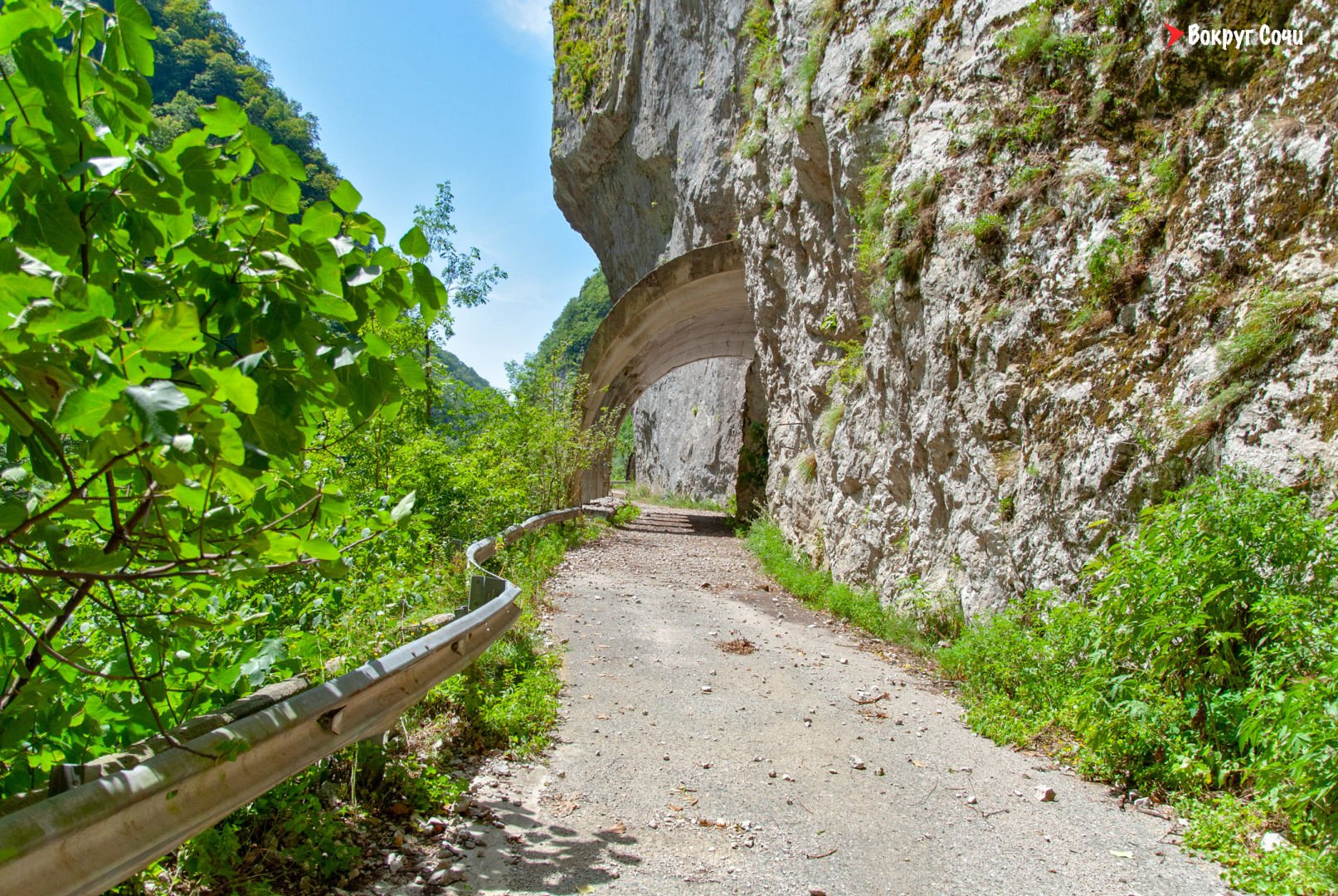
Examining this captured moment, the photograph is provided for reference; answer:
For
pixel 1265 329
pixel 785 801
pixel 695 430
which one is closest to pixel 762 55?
pixel 1265 329

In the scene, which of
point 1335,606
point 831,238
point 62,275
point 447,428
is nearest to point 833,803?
point 1335,606

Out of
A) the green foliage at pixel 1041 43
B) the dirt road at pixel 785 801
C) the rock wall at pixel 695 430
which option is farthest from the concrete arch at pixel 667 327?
the dirt road at pixel 785 801

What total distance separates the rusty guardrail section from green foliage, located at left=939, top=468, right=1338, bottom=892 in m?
3.26

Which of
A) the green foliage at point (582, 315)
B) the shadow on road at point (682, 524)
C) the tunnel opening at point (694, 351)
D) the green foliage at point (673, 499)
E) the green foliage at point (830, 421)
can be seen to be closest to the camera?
the green foliage at point (830, 421)

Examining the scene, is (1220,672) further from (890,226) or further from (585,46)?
(585,46)

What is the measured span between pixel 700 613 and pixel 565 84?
2685cm

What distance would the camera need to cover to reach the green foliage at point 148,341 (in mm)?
1377

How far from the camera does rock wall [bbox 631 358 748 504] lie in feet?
93.4

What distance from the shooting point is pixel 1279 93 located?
4836 mm

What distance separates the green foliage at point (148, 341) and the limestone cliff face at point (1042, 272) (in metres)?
4.43

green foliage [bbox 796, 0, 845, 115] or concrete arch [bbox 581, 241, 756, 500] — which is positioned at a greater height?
green foliage [bbox 796, 0, 845, 115]

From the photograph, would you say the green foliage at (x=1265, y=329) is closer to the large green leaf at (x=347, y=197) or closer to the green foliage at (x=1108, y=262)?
the green foliage at (x=1108, y=262)

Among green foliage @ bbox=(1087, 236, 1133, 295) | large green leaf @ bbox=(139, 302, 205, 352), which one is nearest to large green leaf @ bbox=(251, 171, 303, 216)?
large green leaf @ bbox=(139, 302, 205, 352)

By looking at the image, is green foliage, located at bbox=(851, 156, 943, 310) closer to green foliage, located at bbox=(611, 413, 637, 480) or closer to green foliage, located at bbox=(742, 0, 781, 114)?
green foliage, located at bbox=(742, 0, 781, 114)
